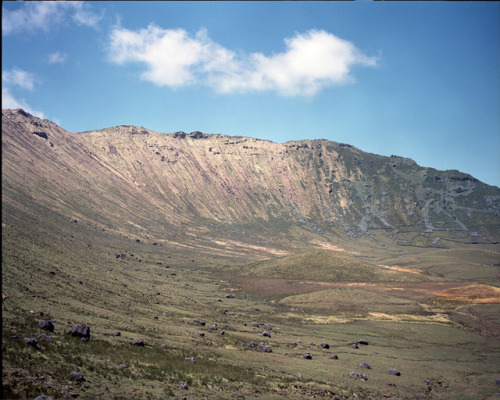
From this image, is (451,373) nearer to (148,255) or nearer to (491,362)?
(491,362)

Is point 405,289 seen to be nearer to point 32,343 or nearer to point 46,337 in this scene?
point 46,337

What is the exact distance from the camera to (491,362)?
62.0 meters

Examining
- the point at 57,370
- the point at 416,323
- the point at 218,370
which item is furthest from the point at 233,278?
the point at 57,370

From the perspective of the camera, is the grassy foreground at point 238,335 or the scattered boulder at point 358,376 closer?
the grassy foreground at point 238,335

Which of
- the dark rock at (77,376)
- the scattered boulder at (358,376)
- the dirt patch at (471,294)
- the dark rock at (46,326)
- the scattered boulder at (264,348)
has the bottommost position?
the scattered boulder at (264,348)

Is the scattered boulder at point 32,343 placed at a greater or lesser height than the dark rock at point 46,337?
greater

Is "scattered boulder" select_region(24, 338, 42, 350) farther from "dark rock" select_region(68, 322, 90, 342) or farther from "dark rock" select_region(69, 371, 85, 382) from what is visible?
"dark rock" select_region(68, 322, 90, 342)

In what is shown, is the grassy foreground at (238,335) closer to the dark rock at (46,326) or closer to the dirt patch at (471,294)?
the dirt patch at (471,294)

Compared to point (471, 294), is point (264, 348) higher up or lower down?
lower down

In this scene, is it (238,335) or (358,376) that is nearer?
(358,376)

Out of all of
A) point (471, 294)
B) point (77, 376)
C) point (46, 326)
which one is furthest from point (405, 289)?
point (77, 376)

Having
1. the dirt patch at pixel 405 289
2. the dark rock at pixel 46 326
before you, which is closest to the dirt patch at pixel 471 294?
the dirt patch at pixel 405 289

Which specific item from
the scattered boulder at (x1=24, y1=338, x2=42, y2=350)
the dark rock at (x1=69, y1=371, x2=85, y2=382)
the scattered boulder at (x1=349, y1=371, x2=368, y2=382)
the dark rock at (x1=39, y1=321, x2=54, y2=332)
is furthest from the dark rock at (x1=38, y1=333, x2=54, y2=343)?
the scattered boulder at (x1=349, y1=371, x2=368, y2=382)

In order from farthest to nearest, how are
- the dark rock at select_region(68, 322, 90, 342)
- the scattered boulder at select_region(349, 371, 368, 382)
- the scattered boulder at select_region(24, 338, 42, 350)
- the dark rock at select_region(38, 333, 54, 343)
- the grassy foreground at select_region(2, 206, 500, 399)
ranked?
the scattered boulder at select_region(349, 371, 368, 382)
the dark rock at select_region(68, 322, 90, 342)
the dark rock at select_region(38, 333, 54, 343)
the grassy foreground at select_region(2, 206, 500, 399)
the scattered boulder at select_region(24, 338, 42, 350)
